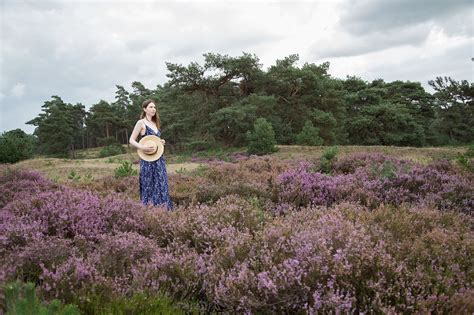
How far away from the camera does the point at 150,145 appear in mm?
8281

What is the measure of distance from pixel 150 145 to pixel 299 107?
31225 millimetres

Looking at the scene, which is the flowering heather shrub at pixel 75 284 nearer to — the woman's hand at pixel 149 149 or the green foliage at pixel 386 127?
the woman's hand at pixel 149 149

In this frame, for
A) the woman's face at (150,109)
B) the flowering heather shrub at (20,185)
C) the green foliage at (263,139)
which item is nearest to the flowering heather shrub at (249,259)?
the flowering heather shrub at (20,185)

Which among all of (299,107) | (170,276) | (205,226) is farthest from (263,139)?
(170,276)

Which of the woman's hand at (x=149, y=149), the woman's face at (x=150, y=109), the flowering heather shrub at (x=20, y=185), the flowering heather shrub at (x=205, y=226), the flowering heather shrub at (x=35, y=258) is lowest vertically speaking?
the flowering heather shrub at (x=205, y=226)

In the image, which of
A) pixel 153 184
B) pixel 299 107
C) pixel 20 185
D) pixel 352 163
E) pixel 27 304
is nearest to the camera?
pixel 27 304

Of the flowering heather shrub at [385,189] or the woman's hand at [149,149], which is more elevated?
the woman's hand at [149,149]

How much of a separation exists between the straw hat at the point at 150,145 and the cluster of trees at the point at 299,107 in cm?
2041

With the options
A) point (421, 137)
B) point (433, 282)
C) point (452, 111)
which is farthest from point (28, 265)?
point (452, 111)

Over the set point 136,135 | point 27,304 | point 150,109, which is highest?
point 150,109

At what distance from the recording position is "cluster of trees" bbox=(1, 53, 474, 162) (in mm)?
34469

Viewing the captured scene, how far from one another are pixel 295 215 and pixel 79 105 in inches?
2995

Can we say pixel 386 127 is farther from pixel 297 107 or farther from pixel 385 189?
pixel 385 189

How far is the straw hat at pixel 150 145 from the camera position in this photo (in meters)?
8.27
